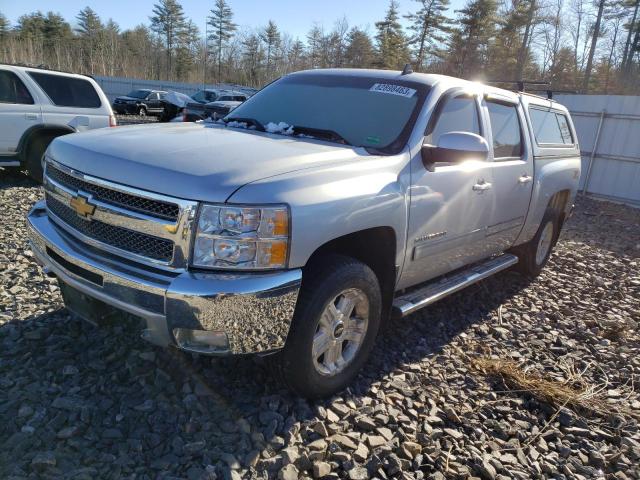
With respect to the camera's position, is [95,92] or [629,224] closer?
[95,92]

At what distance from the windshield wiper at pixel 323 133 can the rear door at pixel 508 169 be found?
1366mm

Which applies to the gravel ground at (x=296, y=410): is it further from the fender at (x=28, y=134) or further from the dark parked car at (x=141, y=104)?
the dark parked car at (x=141, y=104)

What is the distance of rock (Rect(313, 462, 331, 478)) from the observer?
7.38 ft

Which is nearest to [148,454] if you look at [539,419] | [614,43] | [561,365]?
[539,419]

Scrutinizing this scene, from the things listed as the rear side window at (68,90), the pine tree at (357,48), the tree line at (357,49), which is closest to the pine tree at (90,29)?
the tree line at (357,49)

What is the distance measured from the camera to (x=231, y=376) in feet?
9.49

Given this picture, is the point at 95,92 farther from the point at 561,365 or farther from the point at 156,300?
the point at 561,365

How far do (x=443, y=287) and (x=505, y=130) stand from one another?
158 cm

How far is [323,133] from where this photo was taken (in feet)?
10.5

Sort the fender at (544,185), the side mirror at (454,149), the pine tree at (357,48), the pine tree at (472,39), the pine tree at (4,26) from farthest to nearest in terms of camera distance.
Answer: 1. the pine tree at (4,26)
2. the pine tree at (357,48)
3. the pine tree at (472,39)
4. the fender at (544,185)
5. the side mirror at (454,149)

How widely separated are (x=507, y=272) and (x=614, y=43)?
43227 mm

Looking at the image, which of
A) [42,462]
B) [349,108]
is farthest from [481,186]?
[42,462]

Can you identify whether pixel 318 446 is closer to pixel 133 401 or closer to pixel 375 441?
pixel 375 441

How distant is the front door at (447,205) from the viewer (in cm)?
304
